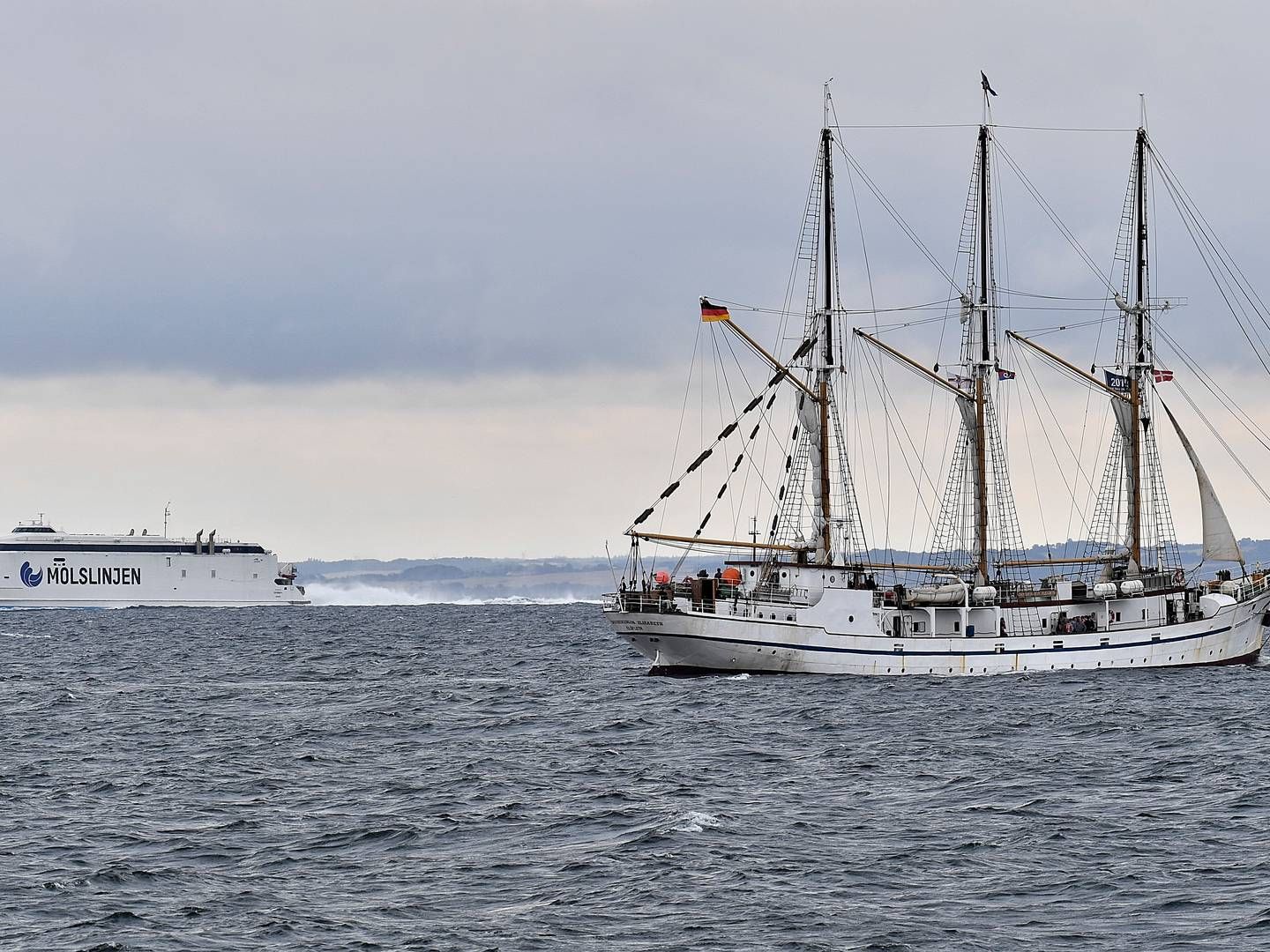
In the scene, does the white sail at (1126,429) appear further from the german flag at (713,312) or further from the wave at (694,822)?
the wave at (694,822)

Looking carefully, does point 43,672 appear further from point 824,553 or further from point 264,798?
point 264,798

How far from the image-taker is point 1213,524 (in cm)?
8288

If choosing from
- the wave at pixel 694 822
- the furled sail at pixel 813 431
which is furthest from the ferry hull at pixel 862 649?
the wave at pixel 694 822

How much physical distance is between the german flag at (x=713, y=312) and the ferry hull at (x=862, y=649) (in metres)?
14.5

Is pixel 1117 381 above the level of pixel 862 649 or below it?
above

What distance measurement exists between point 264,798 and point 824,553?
41452mm

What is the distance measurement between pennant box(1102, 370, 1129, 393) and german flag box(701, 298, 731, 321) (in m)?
22.5

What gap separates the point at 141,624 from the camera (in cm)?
16775

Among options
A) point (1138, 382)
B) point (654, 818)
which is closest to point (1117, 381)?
point (1138, 382)

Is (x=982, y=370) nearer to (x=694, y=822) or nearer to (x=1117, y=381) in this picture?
(x=1117, y=381)

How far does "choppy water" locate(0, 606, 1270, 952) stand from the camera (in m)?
27.7

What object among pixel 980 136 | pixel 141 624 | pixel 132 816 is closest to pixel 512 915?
pixel 132 816

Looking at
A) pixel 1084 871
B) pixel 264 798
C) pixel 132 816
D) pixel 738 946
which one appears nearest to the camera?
pixel 738 946

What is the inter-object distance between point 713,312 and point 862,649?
17.6 metres
